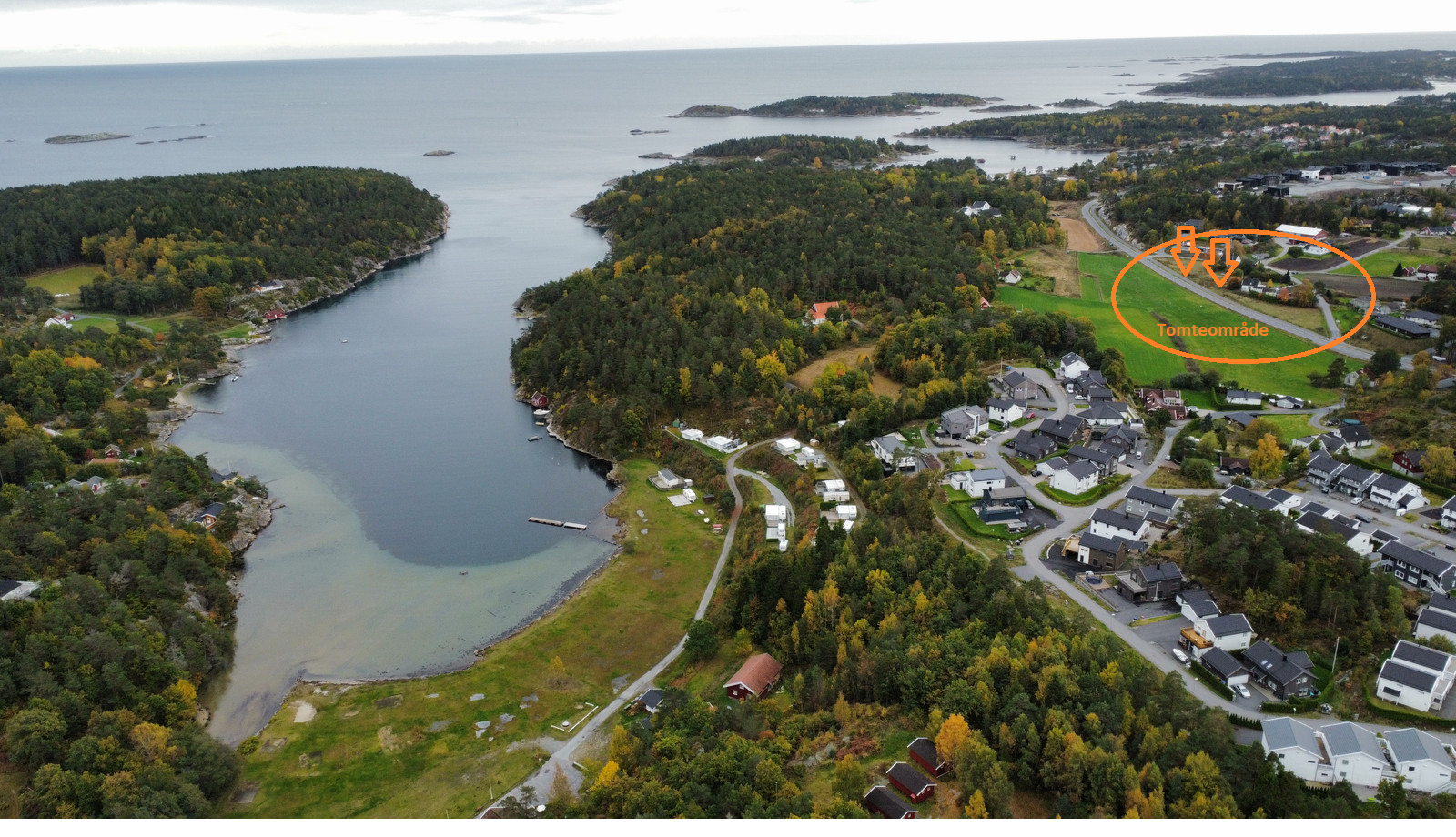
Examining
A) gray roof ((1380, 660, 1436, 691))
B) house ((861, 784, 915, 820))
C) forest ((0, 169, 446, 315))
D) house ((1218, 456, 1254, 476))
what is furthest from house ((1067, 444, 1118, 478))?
forest ((0, 169, 446, 315))

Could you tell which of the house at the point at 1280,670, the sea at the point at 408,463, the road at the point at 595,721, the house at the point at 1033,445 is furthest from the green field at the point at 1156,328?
the sea at the point at 408,463

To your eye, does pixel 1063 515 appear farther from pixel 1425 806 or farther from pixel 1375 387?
pixel 1375 387

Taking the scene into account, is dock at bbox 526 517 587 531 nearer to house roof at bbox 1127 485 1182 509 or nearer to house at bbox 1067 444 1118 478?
house at bbox 1067 444 1118 478

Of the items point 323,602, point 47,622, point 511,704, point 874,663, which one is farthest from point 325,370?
point 874,663

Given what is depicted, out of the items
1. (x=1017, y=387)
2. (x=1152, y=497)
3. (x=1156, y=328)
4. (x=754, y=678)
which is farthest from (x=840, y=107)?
(x=754, y=678)

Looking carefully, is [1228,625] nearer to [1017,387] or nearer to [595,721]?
[595,721]
